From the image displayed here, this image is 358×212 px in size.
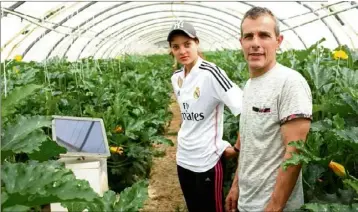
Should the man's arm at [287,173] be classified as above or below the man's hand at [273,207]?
above

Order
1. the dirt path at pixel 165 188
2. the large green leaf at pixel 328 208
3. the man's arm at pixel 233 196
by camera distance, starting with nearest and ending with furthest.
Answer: the large green leaf at pixel 328 208 < the man's arm at pixel 233 196 < the dirt path at pixel 165 188

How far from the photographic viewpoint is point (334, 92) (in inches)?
144

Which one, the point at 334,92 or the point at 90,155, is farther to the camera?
the point at 334,92

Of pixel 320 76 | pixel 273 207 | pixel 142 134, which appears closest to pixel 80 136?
pixel 273 207

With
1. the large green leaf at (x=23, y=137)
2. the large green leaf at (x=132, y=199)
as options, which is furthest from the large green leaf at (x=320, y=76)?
the large green leaf at (x=23, y=137)

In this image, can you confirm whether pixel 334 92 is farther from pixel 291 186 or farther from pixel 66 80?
pixel 66 80

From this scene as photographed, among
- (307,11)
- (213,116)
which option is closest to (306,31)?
(307,11)

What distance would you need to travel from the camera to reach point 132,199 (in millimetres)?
1437

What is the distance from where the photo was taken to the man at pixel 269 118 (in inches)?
76.4

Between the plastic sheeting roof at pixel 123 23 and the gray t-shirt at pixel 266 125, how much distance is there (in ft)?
21.2

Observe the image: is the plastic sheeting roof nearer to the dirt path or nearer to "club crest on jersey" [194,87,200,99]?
the dirt path

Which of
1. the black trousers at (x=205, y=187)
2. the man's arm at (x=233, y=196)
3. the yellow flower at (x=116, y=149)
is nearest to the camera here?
the man's arm at (x=233, y=196)

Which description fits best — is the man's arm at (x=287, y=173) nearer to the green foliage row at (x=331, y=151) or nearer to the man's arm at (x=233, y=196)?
the green foliage row at (x=331, y=151)

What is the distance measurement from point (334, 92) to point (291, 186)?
1859 mm
